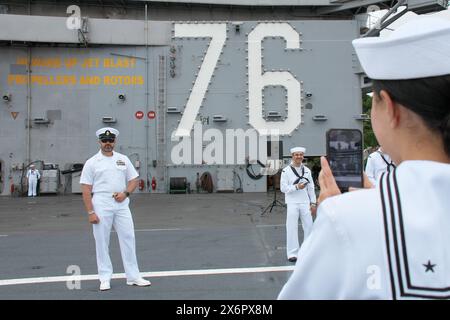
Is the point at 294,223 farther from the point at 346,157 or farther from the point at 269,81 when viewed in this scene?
the point at 269,81

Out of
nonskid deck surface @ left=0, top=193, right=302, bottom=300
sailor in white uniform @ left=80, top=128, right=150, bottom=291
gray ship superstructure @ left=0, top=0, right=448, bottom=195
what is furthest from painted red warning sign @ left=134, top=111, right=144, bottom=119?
sailor in white uniform @ left=80, top=128, right=150, bottom=291

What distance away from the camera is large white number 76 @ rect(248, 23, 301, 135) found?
857 inches

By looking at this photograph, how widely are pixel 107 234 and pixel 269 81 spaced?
1714cm

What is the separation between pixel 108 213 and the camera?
599 cm

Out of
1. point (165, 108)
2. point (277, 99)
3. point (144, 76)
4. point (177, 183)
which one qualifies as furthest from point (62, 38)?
point (277, 99)

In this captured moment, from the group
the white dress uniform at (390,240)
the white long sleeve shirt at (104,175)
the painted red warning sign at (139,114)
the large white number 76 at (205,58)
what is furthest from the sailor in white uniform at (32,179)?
the white dress uniform at (390,240)

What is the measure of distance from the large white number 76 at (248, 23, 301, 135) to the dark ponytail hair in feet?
67.5

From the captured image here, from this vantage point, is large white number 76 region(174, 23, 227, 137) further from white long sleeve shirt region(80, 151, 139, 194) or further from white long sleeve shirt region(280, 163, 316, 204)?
white long sleeve shirt region(80, 151, 139, 194)

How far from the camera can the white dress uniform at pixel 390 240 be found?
106cm

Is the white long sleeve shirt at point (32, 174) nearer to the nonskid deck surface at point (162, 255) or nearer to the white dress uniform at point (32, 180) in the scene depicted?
the white dress uniform at point (32, 180)

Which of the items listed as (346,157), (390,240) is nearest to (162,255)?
(346,157)

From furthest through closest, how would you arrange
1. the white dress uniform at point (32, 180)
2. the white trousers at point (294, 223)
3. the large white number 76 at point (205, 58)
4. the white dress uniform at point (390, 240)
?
1. the large white number 76 at point (205, 58)
2. the white dress uniform at point (32, 180)
3. the white trousers at point (294, 223)
4. the white dress uniform at point (390, 240)

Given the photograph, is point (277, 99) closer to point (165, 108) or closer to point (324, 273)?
point (165, 108)

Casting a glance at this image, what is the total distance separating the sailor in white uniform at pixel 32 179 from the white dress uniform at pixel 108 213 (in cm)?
1624
